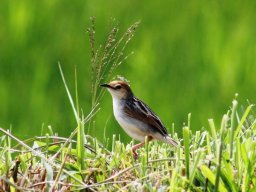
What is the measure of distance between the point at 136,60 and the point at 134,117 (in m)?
3.22

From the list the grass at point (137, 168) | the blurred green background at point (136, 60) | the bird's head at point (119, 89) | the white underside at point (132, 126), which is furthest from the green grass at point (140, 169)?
the blurred green background at point (136, 60)

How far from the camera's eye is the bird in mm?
5848

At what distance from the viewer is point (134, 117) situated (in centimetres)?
602

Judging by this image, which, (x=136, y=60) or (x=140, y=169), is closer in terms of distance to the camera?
(x=140, y=169)

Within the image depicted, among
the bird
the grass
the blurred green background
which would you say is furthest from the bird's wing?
the blurred green background

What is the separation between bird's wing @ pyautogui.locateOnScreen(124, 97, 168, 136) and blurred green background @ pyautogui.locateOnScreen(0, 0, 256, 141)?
2335mm

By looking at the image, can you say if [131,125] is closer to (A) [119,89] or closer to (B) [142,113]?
(B) [142,113]

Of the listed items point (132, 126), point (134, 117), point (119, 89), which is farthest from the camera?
point (119, 89)

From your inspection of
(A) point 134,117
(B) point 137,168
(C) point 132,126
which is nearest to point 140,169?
(B) point 137,168

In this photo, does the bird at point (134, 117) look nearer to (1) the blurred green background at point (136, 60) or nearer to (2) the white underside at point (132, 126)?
(2) the white underside at point (132, 126)

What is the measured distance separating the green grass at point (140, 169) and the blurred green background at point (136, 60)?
4.43 metres

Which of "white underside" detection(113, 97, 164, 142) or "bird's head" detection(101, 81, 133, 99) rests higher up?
"bird's head" detection(101, 81, 133, 99)

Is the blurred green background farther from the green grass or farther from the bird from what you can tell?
the green grass

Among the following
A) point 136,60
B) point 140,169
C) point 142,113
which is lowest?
point 140,169
